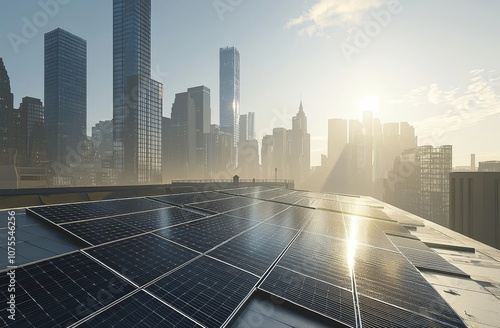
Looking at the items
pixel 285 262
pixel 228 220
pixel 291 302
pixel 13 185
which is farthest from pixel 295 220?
pixel 13 185

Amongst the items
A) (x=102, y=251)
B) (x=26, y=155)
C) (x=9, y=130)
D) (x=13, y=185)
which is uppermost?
(x=9, y=130)

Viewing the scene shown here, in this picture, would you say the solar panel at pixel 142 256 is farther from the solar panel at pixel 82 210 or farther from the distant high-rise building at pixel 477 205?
the distant high-rise building at pixel 477 205

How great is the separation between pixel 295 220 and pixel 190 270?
9.19 m

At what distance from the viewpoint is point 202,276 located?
622 cm

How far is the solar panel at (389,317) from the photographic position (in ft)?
17.2

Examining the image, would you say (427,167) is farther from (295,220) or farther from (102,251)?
(102,251)

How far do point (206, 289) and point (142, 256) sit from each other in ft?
8.68

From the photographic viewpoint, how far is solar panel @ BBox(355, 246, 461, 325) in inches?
233

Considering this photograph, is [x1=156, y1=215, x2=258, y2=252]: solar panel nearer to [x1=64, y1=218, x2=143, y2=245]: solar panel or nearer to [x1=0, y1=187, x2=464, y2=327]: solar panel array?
[x1=0, y1=187, x2=464, y2=327]: solar panel array

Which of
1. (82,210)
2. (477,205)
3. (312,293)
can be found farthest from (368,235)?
(477,205)

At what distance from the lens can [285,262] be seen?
768 centimetres

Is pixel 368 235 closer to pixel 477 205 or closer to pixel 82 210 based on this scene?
pixel 82 210

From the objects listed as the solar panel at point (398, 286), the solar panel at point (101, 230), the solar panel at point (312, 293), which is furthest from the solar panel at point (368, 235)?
the solar panel at point (101, 230)

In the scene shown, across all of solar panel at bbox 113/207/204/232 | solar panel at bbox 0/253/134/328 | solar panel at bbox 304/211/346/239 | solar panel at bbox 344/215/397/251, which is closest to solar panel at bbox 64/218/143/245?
A: solar panel at bbox 113/207/204/232
